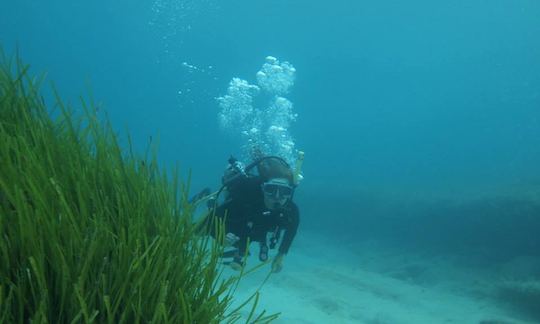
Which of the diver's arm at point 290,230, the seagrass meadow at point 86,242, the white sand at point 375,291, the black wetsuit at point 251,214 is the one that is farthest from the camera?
the white sand at point 375,291

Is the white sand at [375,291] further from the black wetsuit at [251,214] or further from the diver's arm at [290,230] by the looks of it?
the black wetsuit at [251,214]

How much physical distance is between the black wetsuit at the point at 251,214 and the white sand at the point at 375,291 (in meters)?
1.58

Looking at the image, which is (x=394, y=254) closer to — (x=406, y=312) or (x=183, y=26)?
(x=406, y=312)

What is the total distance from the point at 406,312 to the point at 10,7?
86020mm

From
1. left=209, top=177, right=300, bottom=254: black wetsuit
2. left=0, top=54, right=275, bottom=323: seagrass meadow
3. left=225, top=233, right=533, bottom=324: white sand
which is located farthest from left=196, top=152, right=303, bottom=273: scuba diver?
left=0, top=54, right=275, bottom=323: seagrass meadow

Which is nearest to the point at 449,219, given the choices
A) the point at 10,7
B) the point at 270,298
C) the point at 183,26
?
the point at 270,298

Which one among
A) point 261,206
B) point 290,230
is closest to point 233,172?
point 261,206

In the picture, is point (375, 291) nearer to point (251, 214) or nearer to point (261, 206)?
point (261, 206)

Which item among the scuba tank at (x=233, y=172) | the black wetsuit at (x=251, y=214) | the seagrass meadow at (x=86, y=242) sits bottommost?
the seagrass meadow at (x=86, y=242)

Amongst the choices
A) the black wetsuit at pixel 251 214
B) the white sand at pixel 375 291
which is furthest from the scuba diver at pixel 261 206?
the white sand at pixel 375 291

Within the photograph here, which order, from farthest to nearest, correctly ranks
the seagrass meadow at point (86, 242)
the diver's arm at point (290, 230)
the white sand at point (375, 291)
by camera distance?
the white sand at point (375, 291) < the diver's arm at point (290, 230) < the seagrass meadow at point (86, 242)

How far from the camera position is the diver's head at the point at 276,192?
5.96 m

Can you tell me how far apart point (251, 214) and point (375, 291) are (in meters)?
4.95

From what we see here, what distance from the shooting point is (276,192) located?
598cm
